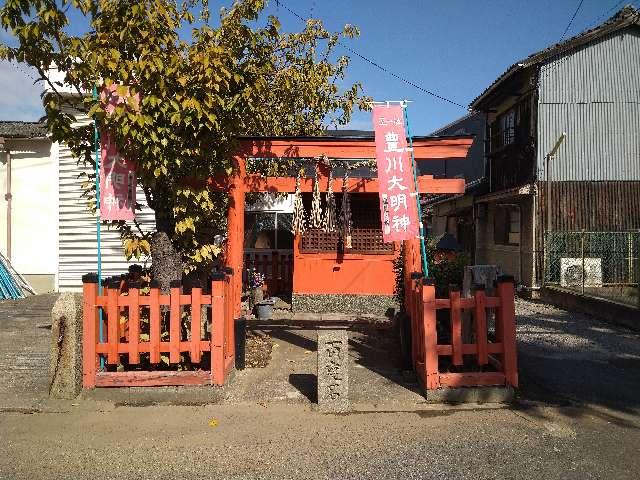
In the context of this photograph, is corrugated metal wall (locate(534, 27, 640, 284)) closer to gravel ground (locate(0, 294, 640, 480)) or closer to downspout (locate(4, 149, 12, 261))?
gravel ground (locate(0, 294, 640, 480))

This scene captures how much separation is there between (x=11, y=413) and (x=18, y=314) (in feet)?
22.8

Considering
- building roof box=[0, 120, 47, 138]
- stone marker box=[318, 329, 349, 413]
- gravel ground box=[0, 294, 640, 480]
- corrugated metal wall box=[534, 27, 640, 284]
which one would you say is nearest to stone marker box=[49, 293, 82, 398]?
gravel ground box=[0, 294, 640, 480]

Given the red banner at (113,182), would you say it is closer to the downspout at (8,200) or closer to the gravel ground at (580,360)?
the gravel ground at (580,360)

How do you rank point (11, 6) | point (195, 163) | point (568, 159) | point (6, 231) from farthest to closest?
1. point (568, 159)
2. point (6, 231)
3. point (195, 163)
4. point (11, 6)

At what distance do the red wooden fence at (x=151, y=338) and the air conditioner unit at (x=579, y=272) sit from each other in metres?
11.7

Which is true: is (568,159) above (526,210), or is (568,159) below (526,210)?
above

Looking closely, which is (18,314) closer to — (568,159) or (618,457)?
(618,457)

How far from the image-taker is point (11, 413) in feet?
18.2

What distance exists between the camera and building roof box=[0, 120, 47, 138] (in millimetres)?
13469

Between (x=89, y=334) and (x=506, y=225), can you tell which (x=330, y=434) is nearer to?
(x=89, y=334)

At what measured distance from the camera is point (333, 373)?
5.73 metres

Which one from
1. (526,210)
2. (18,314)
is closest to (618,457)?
(18,314)

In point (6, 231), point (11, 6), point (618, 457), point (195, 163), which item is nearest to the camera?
point (618, 457)

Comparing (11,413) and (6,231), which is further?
(6,231)
